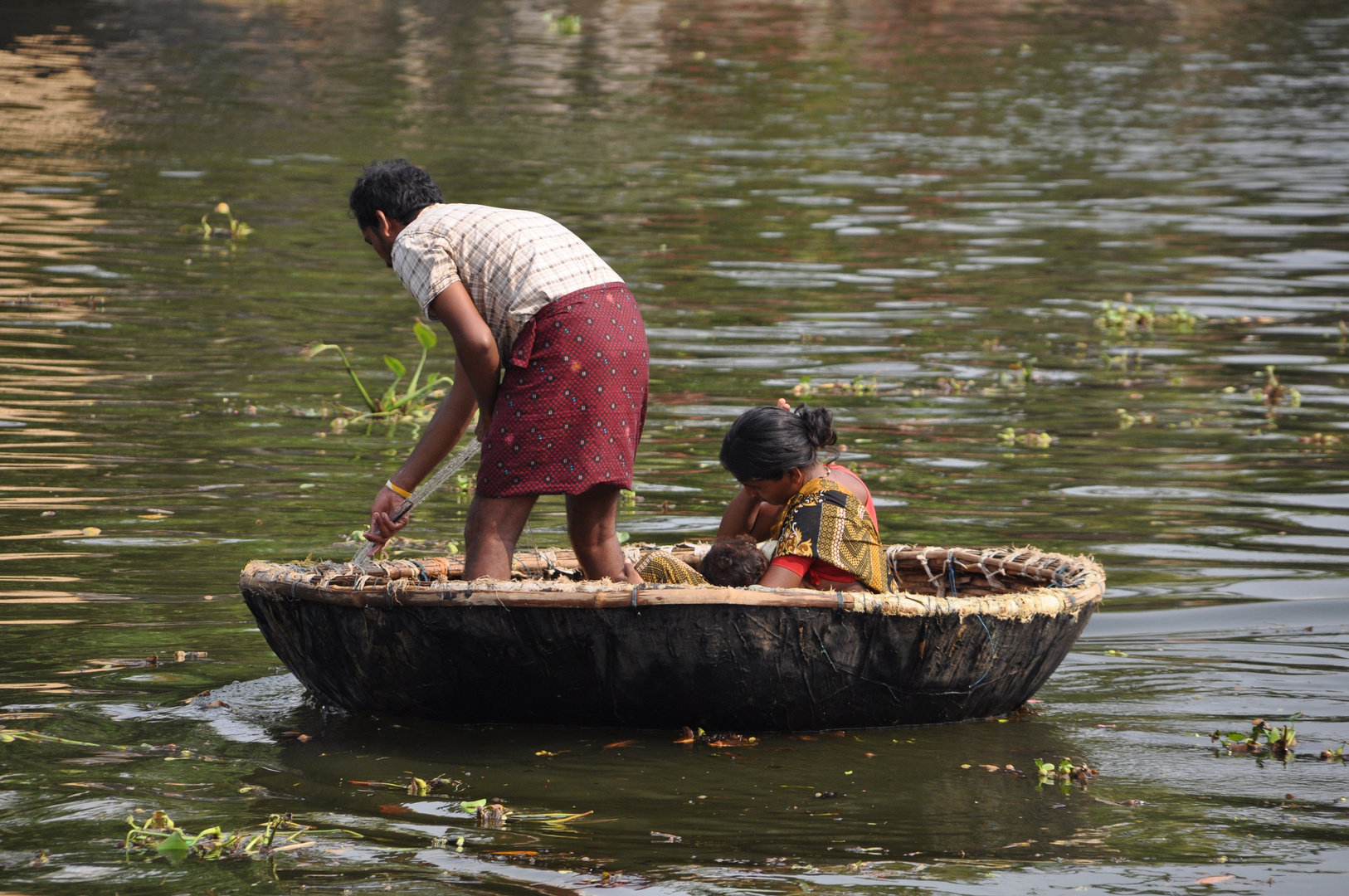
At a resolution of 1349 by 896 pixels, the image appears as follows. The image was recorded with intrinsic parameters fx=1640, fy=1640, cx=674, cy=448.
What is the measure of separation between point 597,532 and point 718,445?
3.12 meters

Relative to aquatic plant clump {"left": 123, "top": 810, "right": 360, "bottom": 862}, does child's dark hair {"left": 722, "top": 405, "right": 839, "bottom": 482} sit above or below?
above

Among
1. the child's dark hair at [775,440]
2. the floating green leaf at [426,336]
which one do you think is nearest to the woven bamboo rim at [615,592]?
the child's dark hair at [775,440]

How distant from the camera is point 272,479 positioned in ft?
24.5

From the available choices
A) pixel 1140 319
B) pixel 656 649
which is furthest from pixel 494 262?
Answer: pixel 1140 319

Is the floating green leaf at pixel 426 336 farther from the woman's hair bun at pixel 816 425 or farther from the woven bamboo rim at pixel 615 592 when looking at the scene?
the woman's hair bun at pixel 816 425

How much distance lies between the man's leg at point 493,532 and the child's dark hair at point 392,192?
0.89 meters

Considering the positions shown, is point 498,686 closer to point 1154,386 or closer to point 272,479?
point 272,479

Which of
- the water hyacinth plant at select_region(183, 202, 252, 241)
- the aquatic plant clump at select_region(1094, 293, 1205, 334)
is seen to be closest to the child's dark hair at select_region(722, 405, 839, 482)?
the aquatic plant clump at select_region(1094, 293, 1205, 334)

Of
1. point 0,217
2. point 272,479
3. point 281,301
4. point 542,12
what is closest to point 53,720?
point 272,479

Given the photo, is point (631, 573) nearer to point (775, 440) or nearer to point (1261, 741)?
point (775, 440)

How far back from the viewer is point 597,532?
5133mm

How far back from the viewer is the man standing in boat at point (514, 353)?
16.0 feet

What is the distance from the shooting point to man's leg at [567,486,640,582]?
5070mm

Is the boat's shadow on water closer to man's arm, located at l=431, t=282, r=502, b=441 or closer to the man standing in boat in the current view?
the man standing in boat
